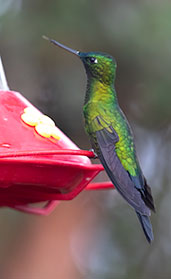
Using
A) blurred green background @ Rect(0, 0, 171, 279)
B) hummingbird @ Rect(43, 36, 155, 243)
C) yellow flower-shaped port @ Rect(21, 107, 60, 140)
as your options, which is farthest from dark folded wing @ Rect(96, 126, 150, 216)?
blurred green background @ Rect(0, 0, 171, 279)

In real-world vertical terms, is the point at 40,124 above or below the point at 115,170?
above

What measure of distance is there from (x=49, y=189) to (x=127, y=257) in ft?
11.9

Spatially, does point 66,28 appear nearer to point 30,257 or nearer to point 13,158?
point 30,257

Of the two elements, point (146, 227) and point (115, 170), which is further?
point (115, 170)

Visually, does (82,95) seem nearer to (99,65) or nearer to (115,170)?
(99,65)

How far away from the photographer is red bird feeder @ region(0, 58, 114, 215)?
8.40 feet

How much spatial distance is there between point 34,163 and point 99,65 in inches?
35.3

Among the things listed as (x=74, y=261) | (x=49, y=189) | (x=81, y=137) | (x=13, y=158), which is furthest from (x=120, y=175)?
(x=74, y=261)

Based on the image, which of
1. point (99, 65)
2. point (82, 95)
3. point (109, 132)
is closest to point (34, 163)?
point (109, 132)

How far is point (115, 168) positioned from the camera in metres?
2.87

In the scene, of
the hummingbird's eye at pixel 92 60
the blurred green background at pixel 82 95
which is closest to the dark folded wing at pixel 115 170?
the hummingbird's eye at pixel 92 60

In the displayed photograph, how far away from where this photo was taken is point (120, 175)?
283cm

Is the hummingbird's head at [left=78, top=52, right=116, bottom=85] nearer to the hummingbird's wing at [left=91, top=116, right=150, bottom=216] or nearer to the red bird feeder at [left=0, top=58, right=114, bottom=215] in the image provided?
the hummingbird's wing at [left=91, top=116, right=150, bottom=216]

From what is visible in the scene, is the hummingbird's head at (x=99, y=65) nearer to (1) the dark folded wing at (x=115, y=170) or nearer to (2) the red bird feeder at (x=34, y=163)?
(1) the dark folded wing at (x=115, y=170)
